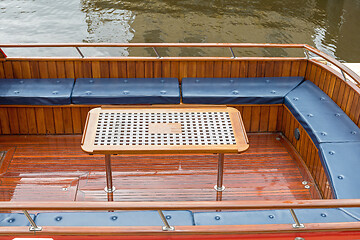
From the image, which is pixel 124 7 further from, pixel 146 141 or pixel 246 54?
pixel 146 141

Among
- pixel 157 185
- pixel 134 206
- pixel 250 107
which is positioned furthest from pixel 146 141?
pixel 250 107

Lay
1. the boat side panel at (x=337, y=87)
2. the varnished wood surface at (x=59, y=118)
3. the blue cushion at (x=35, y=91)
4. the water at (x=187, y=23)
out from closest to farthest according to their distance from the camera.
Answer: the boat side panel at (x=337, y=87) → the blue cushion at (x=35, y=91) → the varnished wood surface at (x=59, y=118) → the water at (x=187, y=23)

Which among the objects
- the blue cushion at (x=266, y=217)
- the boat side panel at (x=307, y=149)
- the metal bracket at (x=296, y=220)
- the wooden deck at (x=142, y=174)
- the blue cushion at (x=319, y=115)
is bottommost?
the wooden deck at (x=142, y=174)

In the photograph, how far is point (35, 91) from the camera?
13.8 feet

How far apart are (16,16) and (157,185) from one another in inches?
389

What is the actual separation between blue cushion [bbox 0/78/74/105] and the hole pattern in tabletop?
3.24ft

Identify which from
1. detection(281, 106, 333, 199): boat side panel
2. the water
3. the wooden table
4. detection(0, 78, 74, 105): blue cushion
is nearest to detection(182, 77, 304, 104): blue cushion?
detection(281, 106, 333, 199): boat side panel

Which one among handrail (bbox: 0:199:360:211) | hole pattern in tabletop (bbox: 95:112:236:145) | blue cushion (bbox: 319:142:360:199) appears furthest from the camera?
hole pattern in tabletop (bbox: 95:112:236:145)

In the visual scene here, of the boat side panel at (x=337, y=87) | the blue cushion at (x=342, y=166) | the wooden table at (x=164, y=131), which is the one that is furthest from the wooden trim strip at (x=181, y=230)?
the boat side panel at (x=337, y=87)

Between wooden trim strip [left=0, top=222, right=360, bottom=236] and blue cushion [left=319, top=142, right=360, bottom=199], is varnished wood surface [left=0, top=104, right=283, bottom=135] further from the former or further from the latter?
wooden trim strip [left=0, top=222, right=360, bottom=236]

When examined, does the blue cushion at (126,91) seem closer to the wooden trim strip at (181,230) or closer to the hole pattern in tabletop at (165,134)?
the hole pattern in tabletop at (165,134)

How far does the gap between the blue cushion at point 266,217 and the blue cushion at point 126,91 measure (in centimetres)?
173

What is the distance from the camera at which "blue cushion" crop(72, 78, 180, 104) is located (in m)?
4.19

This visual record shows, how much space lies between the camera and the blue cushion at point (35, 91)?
13.5 feet
